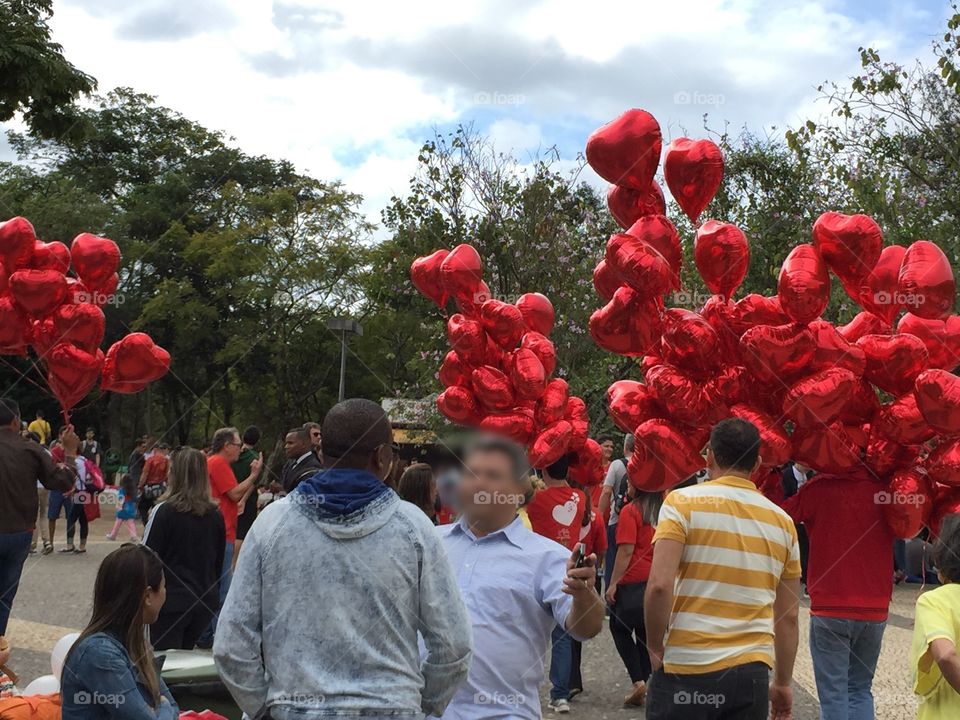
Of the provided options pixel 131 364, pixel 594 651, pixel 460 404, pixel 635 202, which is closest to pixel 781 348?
pixel 635 202

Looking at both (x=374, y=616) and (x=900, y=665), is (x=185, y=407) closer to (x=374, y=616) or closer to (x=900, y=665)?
(x=900, y=665)

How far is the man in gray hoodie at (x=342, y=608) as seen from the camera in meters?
2.63

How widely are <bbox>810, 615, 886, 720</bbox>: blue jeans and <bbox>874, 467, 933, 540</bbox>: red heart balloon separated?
0.50 meters

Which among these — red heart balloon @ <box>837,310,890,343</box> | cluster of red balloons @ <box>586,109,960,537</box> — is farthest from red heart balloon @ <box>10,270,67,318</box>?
red heart balloon @ <box>837,310,890,343</box>

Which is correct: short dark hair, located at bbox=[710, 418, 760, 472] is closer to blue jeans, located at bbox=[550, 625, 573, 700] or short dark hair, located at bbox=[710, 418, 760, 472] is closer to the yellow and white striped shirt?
the yellow and white striped shirt

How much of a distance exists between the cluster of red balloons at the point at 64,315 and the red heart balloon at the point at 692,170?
15.6 ft

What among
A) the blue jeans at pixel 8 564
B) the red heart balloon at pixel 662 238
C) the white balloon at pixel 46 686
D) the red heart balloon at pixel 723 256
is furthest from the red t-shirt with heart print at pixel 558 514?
the blue jeans at pixel 8 564

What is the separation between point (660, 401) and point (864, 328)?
124 cm

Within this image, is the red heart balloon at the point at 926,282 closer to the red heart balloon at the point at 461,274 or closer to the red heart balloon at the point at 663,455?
the red heart balloon at the point at 663,455

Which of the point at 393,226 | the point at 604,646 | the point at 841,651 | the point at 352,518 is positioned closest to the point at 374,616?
the point at 352,518

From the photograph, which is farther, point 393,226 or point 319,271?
point 319,271

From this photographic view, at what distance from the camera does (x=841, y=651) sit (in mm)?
5371

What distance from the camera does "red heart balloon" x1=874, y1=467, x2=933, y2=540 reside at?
5.53 m

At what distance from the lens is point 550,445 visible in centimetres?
773
